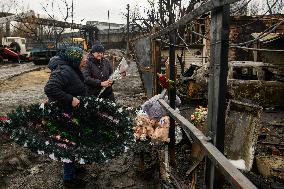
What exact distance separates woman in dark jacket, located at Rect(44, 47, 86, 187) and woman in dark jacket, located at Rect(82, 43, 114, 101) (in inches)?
46.5

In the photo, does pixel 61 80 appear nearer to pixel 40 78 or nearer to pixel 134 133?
pixel 134 133

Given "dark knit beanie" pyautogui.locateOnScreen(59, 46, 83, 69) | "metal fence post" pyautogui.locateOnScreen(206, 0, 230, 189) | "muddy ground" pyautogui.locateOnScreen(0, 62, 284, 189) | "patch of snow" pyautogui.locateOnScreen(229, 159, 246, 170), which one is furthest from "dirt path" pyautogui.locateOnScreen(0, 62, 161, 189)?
"metal fence post" pyautogui.locateOnScreen(206, 0, 230, 189)

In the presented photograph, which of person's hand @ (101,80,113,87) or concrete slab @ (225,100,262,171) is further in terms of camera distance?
person's hand @ (101,80,113,87)

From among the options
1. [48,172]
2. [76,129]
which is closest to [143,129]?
[76,129]

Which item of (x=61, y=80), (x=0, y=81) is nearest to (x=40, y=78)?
(x=0, y=81)

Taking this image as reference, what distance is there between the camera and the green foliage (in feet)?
13.8

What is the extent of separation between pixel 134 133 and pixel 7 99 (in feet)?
28.2

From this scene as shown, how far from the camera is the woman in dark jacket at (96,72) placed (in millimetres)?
6023

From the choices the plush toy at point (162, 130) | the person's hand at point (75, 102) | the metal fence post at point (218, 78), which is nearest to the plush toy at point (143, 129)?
the plush toy at point (162, 130)

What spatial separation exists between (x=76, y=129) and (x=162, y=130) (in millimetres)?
1225

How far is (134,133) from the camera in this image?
4.77 metres

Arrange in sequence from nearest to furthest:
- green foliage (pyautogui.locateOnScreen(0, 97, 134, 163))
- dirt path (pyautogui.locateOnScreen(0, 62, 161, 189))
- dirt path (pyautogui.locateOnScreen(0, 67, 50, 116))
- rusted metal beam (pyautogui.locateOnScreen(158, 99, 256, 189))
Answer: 1. rusted metal beam (pyautogui.locateOnScreen(158, 99, 256, 189))
2. green foliage (pyautogui.locateOnScreen(0, 97, 134, 163))
3. dirt path (pyautogui.locateOnScreen(0, 62, 161, 189))
4. dirt path (pyautogui.locateOnScreen(0, 67, 50, 116))

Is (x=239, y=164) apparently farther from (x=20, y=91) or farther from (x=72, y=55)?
(x=20, y=91)

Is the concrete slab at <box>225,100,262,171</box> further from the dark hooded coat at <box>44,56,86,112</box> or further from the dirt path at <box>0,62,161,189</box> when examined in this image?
the dark hooded coat at <box>44,56,86,112</box>
